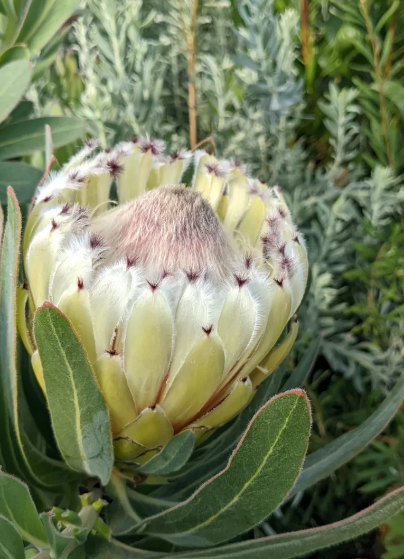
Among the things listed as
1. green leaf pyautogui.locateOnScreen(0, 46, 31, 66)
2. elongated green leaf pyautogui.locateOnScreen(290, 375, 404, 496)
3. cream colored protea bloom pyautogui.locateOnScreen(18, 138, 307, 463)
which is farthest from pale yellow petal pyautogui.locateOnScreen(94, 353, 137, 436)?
green leaf pyautogui.locateOnScreen(0, 46, 31, 66)

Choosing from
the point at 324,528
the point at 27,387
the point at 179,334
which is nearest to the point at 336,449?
the point at 324,528

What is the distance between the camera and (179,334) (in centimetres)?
58

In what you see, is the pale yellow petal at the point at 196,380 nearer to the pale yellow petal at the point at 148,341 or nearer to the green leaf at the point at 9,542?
the pale yellow petal at the point at 148,341

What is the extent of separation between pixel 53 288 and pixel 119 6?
2.51 feet

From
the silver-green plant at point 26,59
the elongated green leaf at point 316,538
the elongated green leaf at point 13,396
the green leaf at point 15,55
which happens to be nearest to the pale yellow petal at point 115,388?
the elongated green leaf at point 13,396

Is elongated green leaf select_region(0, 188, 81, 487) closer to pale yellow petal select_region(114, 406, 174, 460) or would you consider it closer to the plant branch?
pale yellow petal select_region(114, 406, 174, 460)

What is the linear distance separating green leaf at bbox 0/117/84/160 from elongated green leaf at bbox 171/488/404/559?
693 mm

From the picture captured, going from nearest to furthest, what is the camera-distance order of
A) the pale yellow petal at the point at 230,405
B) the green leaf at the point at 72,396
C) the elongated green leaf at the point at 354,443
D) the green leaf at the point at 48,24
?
1. the green leaf at the point at 72,396
2. the pale yellow petal at the point at 230,405
3. the elongated green leaf at the point at 354,443
4. the green leaf at the point at 48,24

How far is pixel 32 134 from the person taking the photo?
90 centimetres

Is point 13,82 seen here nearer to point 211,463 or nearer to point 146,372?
point 146,372

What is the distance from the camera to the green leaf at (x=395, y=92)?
94 cm

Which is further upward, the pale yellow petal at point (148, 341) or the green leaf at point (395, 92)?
the green leaf at point (395, 92)

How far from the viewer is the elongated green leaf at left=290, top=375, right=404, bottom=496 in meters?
0.76

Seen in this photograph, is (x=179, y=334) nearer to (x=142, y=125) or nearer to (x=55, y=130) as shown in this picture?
(x=55, y=130)
